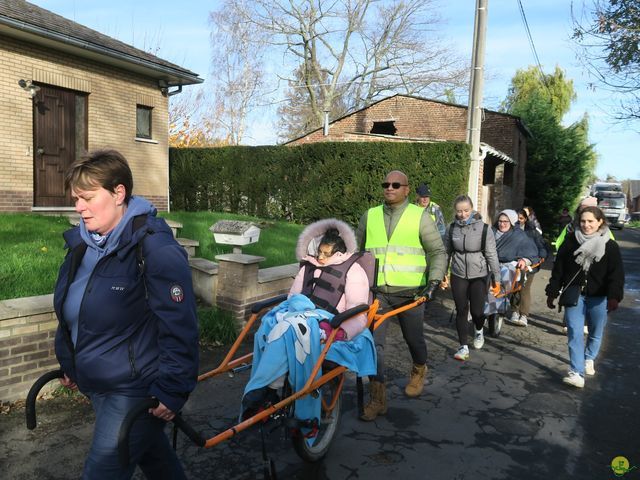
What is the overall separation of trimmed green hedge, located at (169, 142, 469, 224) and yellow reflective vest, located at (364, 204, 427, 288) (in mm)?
9397

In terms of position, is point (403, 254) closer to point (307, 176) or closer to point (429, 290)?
point (429, 290)

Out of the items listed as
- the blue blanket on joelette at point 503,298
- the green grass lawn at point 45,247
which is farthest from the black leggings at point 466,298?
the green grass lawn at point 45,247

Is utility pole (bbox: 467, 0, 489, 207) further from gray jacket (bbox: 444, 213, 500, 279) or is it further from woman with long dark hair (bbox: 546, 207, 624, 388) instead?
woman with long dark hair (bbox: 546, 207, 624, 388)

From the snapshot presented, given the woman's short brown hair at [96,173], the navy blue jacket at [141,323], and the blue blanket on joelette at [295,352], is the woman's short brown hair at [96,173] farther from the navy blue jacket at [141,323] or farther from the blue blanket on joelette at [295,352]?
the blue blanket on joelette at [295,352]

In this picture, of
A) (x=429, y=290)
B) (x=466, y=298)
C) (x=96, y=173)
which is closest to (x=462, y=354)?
(x=466, y=298)

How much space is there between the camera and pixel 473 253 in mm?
6246

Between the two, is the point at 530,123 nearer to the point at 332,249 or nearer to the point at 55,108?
the point at 55,108

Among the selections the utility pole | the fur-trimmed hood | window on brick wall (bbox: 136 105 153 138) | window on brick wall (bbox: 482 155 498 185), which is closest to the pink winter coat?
the fur-trimmed hood

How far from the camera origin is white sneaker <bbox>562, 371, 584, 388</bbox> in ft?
17.4

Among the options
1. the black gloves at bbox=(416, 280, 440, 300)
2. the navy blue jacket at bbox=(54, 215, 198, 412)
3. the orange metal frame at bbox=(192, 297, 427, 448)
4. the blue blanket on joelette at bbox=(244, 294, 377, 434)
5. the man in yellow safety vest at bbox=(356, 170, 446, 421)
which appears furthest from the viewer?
Answer: the man in yellow safety vest at bbox=(356, 170, 446, 421)

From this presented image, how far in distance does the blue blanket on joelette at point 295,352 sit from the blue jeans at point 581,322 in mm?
2780

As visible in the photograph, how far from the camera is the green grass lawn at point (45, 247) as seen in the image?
17.9 feet

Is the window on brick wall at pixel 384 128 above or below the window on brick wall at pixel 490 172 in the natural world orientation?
above

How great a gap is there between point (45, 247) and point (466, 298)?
5.45 metres
